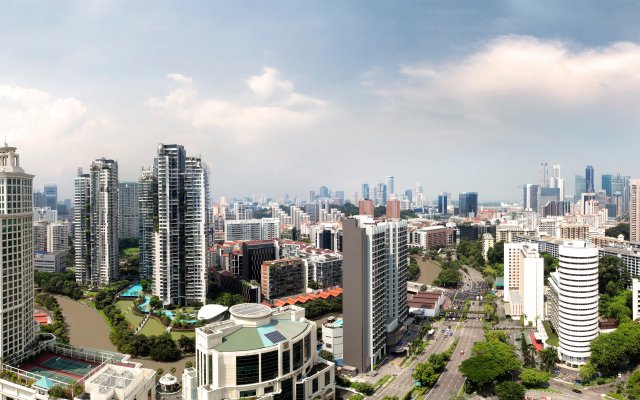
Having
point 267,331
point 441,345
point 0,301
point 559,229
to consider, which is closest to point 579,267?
point 441,345

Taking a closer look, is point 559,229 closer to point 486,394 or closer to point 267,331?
point 486,394

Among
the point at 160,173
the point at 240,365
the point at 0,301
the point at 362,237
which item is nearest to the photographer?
the point at 240,365

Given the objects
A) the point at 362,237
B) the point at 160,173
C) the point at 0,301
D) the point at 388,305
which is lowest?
the point at 388,305

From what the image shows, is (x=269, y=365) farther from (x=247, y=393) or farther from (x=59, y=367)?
(x=59, y=367)

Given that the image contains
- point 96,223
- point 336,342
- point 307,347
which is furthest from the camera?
point 96,223

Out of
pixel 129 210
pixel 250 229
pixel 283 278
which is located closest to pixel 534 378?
pixel 283 278

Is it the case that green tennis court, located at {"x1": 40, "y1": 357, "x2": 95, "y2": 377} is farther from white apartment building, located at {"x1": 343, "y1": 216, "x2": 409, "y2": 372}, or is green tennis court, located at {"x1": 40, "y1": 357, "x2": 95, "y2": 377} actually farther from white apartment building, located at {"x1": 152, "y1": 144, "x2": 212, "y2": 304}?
white apartment building, located at {"x1": 152, "y1": 144, "x2": 212, "y2": 304}

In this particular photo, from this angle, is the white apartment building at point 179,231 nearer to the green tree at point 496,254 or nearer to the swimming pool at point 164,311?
the swimming pool at point 164,311

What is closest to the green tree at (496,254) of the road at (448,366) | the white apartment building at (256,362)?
the road at (448,366)
